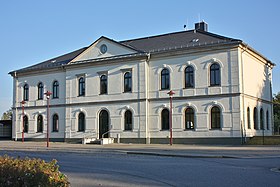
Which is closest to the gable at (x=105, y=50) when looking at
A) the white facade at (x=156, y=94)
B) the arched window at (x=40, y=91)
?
the white facade at (x=156, y=94)

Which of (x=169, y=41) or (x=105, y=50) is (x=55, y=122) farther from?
(x=169, y=41)

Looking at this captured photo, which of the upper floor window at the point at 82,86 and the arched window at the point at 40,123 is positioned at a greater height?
the upper floor window at the point at 82,86

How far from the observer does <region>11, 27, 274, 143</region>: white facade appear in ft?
107

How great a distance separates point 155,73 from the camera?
36.0 m

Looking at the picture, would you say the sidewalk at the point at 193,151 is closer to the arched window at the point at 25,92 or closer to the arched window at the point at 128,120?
the arched window at the point at 128,120

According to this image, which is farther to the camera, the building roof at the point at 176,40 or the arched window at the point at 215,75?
the building roof at the point at 176,40

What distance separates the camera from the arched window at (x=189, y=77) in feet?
112

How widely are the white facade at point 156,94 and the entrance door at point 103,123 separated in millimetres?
290

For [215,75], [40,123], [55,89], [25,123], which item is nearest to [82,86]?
[55,89]

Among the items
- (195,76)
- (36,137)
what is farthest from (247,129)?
(36,137)

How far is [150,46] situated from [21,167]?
105 feet

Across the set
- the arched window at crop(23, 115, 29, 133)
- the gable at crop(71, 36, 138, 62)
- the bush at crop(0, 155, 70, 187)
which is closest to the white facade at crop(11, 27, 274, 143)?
the gable at crop(71, 36, 138, 62)

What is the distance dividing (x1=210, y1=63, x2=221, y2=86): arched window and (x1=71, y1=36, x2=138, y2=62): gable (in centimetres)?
766

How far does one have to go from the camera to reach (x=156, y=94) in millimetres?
35781
